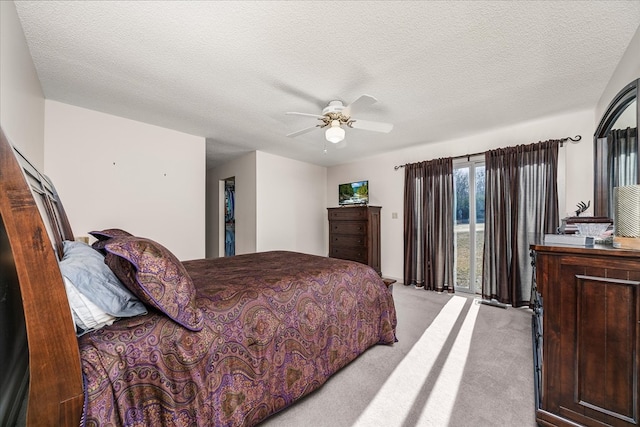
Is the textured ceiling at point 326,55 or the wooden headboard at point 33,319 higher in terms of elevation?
the textured ceiling at point 326,55

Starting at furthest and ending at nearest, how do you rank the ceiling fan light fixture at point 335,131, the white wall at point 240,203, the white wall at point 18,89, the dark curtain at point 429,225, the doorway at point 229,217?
1. the doorway at point 229,217
2. the white wall at point 240,203
3. the dark curtain at point 429,225
4. the ceiling fan light fixture at point 335,131
5. the white wall at point 18,89

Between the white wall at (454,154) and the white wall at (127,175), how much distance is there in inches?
124

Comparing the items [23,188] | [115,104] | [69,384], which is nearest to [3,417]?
[69,384]

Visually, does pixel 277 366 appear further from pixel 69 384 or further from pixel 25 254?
pixel 25 254

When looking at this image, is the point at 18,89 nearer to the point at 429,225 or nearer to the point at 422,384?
the point at 422,384

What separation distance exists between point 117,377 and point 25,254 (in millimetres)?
584

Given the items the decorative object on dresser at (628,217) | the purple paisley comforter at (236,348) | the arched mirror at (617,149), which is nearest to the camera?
the purple paisley comforter at (236,348)

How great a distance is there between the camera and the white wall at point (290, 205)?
192 inches

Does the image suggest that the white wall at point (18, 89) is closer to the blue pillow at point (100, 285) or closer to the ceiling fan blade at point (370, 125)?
the blue pillow at point (100, 285)

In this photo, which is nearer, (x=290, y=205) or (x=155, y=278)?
(x=155, y=278)

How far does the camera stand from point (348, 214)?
4.99 m

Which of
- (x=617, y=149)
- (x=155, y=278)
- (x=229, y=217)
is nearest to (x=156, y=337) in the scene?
(x=155, y=278)

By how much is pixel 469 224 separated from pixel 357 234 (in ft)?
6.10

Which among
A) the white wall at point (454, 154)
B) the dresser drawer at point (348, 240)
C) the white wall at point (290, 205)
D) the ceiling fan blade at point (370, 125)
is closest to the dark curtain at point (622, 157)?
the white wall at point (454, 154)
